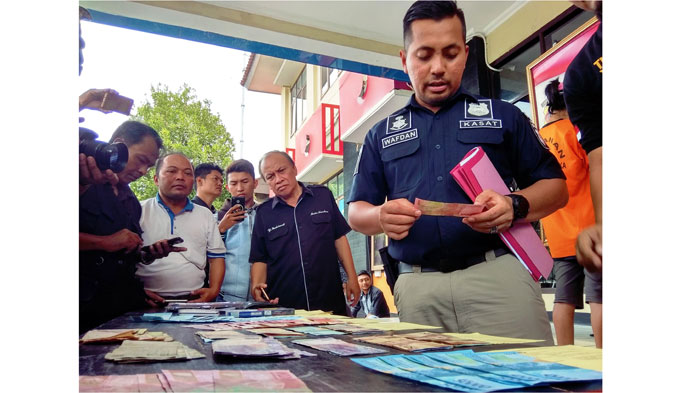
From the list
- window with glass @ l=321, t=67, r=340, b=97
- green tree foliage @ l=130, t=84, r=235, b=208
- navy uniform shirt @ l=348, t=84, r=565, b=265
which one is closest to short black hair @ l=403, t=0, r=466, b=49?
navy uniform shirt @ l=348, t=84, r=565, b=265

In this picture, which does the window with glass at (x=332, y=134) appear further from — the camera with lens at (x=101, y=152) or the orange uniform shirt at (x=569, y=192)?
the camera with lens at (x=101, y=152)

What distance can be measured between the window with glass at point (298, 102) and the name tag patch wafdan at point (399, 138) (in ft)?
37.7

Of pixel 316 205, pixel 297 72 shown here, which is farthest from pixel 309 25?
pixel 297 72

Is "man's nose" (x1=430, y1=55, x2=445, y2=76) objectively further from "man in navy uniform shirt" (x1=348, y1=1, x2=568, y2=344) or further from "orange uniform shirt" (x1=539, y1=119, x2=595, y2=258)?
"orange uniform shirt" (x1=539, y1=119, x2=595, y2=258)

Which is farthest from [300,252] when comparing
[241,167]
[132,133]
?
[241,167]

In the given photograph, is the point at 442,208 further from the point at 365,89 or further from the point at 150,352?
the point at 365,89

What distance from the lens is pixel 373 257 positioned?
8320 mm

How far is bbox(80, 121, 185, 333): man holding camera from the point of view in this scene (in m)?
1.78

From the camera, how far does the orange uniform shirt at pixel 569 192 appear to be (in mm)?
2125

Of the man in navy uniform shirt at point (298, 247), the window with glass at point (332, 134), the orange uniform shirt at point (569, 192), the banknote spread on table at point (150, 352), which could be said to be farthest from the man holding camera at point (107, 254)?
the window with glass at point (332, 134)

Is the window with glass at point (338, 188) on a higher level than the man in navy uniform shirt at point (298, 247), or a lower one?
higher

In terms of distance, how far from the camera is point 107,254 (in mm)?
1870
